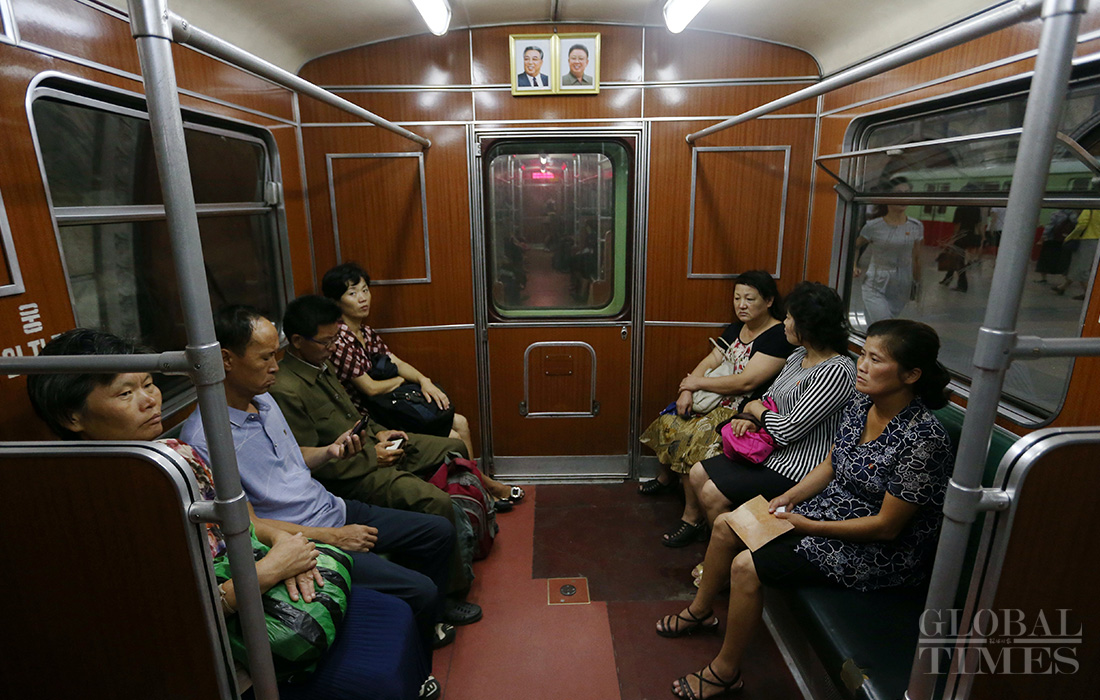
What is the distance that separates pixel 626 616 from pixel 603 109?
307cm

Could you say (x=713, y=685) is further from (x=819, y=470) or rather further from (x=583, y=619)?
(x=819, y=470)

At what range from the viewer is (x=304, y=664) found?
1699 millimetres

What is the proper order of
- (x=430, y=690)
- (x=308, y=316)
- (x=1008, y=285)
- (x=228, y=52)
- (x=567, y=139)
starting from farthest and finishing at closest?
→ (x=567, y=139) → (x=308, y=316) → (x=430, y=690) → (x=228, y=52) → (x=1008, y=285)

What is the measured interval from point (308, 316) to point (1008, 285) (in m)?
2.55

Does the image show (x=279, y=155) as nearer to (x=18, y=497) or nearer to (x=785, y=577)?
(x=18, y=497)

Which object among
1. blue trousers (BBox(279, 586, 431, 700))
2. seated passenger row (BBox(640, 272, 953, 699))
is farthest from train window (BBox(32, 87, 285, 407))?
seated passenger row (BBox(640, 272, 953, 699))

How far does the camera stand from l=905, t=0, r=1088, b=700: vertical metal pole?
3.25 feet

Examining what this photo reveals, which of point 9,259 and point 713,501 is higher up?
point 9,259

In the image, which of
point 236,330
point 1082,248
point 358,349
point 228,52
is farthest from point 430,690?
point 1082,248

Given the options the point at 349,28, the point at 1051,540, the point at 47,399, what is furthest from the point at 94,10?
the point at 1051,540

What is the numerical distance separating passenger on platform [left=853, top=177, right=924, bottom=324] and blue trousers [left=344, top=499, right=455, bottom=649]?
2.62m

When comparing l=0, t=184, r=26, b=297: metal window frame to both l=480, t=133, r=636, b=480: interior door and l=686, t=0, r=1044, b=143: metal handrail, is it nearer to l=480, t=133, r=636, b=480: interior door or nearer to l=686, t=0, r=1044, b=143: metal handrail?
l=686, t=0, r=1044, b=143: metal handrail

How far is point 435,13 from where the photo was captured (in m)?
3.05
